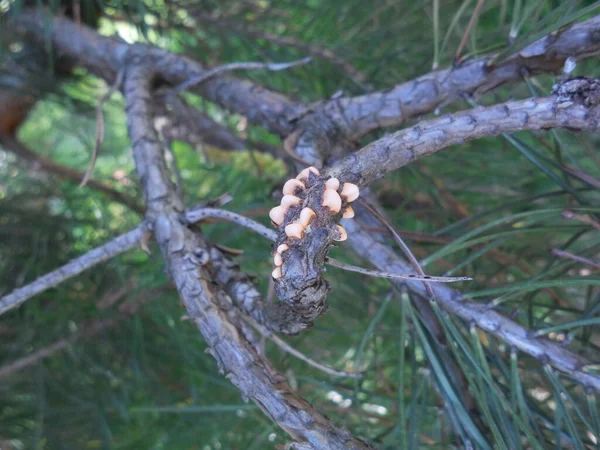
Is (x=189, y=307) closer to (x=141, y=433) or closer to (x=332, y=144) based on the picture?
(x=332, y=144)

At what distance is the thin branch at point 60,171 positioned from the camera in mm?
738

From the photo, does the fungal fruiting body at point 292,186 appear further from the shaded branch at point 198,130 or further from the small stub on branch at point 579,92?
the shaded branch at point 198,130

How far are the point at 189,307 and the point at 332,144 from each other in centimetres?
17

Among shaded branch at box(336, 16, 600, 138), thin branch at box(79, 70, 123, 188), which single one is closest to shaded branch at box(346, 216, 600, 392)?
shaded branch at box(336, 16, 600, 138)

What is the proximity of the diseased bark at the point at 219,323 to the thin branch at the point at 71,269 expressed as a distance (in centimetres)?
2

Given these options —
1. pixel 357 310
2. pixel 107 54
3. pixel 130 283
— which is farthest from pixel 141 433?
pixel 107 54

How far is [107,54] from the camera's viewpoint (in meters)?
0.60

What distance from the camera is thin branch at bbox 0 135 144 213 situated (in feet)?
2.42

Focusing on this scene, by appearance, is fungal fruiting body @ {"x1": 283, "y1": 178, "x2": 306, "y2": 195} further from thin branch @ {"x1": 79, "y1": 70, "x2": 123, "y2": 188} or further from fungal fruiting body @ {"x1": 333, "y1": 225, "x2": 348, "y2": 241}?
thin branch @ {"x1": 79, "y1": 70, "x2": 123, "y2": 188}

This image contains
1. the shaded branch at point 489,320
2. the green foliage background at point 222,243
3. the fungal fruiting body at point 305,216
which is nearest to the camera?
the fungal fruiting body at point 305,216

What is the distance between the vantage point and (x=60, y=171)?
2.61 ft

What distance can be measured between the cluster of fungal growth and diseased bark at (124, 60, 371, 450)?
0.09 m

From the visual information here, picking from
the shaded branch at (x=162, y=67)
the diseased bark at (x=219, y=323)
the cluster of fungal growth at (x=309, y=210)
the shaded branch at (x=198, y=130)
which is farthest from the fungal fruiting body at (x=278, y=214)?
the shaded branch at (x=198, y=130)

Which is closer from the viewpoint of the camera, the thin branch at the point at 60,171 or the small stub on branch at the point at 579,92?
the small stub on branch at the point at 579,92
